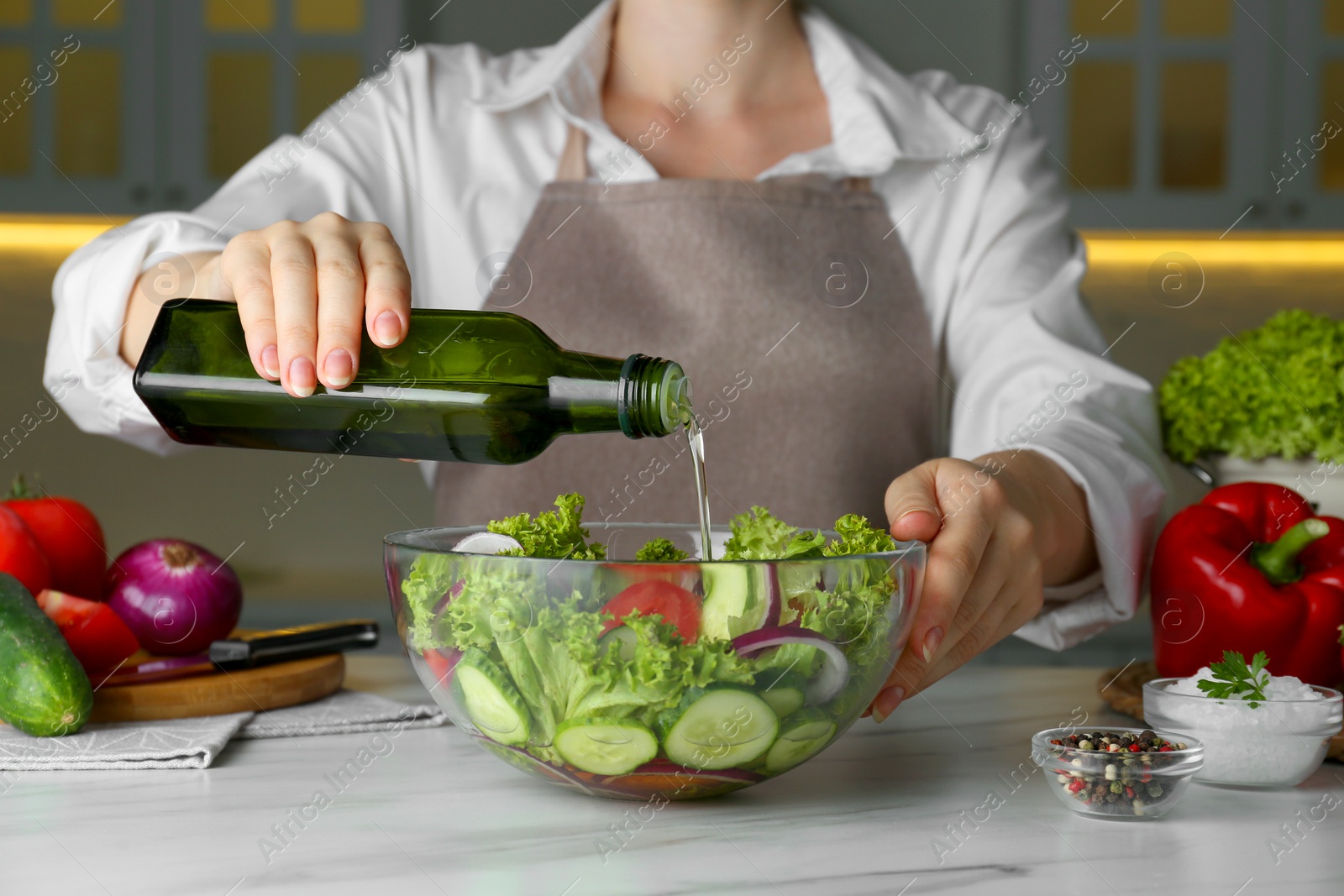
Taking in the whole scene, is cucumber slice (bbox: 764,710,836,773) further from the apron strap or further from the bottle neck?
the apron strap

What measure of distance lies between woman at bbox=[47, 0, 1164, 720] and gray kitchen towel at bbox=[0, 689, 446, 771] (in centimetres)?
37

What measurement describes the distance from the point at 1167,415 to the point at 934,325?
0.29 metres

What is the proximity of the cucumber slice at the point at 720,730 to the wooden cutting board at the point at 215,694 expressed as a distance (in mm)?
395

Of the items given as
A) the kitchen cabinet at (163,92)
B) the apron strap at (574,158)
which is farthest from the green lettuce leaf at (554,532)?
the kitchen cabinet at (163,92)

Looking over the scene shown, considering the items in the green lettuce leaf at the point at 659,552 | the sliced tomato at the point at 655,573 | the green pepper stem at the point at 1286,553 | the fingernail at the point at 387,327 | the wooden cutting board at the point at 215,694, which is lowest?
the green pepper stem at the point at 1286,553

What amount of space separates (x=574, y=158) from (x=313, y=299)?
683mm

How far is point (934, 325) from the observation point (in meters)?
1.37

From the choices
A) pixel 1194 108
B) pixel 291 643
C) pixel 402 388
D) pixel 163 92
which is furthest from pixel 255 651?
pixel 1194 108

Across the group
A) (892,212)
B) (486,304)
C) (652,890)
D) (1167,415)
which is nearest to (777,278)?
(892,212)

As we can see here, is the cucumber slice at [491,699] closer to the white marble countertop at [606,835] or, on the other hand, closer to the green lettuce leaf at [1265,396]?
the white marble countertop at [606,835]

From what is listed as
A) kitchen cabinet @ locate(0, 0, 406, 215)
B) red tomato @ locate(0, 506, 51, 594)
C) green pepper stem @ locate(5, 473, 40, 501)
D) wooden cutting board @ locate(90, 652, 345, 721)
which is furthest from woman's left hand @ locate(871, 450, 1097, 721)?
kitchen cabinet @ locate(0, 0, 406, 215)

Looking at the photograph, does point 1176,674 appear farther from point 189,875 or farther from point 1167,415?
point 189,875

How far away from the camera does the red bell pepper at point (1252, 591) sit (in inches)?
41.4

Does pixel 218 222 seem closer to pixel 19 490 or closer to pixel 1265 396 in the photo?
pixel 19 490
